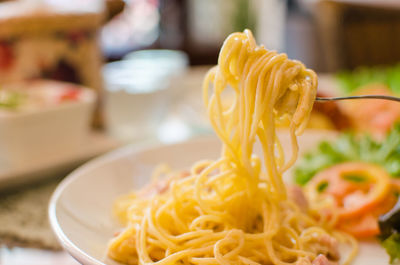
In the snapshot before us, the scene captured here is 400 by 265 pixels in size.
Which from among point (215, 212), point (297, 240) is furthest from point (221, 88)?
point (297, 240)

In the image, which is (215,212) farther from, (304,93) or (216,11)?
(216,11)

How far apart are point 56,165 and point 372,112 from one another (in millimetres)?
2049

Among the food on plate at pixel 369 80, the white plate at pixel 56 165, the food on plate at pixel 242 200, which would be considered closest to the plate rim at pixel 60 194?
the food on plate at pixel 242 200

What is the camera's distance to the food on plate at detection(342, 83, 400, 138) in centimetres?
281

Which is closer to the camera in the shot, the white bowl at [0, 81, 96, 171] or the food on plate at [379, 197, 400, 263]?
the food on plate at [379, 197, 400, 263]

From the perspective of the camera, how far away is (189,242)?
53.5 inches

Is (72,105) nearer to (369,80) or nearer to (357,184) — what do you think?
(357,184)

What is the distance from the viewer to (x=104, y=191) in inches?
72.4

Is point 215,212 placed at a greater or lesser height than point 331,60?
greater

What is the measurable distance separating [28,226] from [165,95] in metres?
1.34

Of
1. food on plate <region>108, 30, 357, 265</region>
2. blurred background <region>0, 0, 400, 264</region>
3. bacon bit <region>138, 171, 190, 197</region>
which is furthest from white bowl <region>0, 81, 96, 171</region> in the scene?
food on plate <region>108, 30, 357, 265</region>

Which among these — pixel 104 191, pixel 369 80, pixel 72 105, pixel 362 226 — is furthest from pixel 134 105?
pixel 369 80

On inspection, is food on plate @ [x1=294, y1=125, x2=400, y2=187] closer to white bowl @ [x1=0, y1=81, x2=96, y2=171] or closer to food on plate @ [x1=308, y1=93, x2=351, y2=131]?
food on plate @ [x1=308, y1=93, x2=351, y2=131]

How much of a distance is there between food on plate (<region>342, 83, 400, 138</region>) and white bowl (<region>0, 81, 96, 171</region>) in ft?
5.55
